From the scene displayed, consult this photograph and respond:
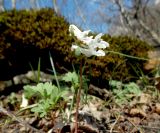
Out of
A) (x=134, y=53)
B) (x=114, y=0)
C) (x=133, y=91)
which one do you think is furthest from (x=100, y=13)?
(x=133, y=91)

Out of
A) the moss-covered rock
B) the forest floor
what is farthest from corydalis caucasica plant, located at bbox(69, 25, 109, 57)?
the moss-covered rock

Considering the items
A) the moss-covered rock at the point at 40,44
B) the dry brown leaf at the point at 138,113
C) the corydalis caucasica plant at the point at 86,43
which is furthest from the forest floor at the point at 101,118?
the moss-covered rock at the point at 40,44

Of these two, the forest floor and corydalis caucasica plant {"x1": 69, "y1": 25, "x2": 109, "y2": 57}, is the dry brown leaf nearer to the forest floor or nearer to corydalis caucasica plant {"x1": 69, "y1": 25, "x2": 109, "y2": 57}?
the forest floor

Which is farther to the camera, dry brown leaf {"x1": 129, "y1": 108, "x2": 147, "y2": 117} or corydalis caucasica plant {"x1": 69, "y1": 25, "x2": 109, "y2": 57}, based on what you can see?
dry brown leaf {"x1": 129, "y1": 108, "x2": 147, "y2": 117}

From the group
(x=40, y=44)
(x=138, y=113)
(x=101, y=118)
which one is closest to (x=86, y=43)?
(x=101, y=118)

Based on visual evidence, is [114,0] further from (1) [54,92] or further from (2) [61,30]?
(1) [54,92]

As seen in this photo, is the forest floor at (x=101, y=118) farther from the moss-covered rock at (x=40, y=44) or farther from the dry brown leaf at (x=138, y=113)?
the moss-covered rock at (x=40, y=44)

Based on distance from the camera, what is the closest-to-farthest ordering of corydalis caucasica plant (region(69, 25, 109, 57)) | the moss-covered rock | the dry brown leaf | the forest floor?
corydalis caucasica plant (region(69, 25, 109, 57)) → the forest floor → the dry brown leaf → the moss-covered rock

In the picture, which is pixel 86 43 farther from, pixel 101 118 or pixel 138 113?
pixel 138 113
